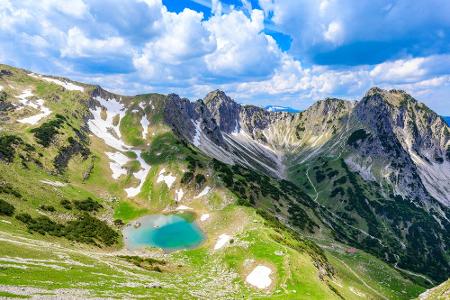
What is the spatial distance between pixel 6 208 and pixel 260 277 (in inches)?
2193

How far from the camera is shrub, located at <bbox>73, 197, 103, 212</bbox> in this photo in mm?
112850

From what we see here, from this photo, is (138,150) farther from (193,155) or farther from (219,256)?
(219,256)

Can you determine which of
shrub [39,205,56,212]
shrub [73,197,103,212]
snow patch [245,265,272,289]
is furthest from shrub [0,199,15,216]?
snow patch [245,265,272,289]

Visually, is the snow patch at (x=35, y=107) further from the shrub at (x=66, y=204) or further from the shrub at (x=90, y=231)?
the shrub at (x=90, y=231)

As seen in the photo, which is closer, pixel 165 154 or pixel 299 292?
pixel 299 292

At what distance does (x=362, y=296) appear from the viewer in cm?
8912

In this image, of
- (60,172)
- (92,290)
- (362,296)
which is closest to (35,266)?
(92,290)

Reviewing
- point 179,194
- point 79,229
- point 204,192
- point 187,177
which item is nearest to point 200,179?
point 187,177

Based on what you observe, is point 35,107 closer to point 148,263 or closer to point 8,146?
point 8,146

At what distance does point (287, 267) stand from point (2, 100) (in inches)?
6698

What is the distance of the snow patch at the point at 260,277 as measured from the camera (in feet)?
226

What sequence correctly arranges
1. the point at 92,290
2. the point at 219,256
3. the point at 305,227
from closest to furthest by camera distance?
→ 1. the point at 92,290
2. the point at 219,256
3. the point at 305,227

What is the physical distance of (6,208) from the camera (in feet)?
267

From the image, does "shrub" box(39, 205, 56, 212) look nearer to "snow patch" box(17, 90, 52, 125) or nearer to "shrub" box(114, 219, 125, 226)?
"shrub" box(114, 219, 125, 226)
